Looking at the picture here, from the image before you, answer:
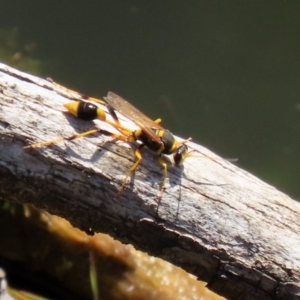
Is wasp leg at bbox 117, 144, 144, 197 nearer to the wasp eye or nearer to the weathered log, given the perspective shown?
the weathered log

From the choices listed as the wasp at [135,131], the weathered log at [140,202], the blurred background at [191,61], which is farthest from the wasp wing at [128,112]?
the blurred background at [191,61]

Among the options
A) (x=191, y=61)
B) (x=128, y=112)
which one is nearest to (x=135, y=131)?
(x=128, y=112)

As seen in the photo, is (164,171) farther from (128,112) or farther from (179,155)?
(128,112)

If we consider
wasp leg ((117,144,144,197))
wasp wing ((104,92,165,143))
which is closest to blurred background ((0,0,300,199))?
wasp wing ((104,92,165,143))

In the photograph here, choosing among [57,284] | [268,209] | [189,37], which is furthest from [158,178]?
[189,37]

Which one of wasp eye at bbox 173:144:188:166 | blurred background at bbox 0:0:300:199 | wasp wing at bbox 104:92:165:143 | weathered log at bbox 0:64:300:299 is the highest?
blurred background at bbox 0:0:300:199

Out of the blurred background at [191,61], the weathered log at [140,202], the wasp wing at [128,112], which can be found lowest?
the weathered log at [140,202]

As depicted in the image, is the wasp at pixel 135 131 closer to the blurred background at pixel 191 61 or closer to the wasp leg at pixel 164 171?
the wasp leg at pixel 164 171
